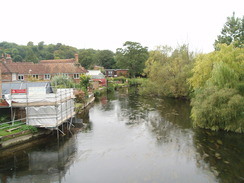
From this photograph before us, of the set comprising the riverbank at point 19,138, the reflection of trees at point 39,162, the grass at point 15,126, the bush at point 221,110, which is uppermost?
the bush at point 221,110

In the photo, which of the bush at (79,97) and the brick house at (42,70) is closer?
the bush at (79,97)

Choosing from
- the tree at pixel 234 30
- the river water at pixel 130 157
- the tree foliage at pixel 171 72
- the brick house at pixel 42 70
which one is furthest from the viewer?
the brick house at pixel 42 70

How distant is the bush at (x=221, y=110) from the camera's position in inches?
826

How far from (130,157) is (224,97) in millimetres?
10861

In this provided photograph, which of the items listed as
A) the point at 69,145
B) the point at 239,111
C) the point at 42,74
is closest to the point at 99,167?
the point at 69,145

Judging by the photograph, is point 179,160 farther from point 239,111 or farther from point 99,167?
point 239,111

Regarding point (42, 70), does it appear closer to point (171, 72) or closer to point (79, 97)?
point (79, 97)

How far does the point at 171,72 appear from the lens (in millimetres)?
45344

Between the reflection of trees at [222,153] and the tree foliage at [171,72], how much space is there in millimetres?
21064

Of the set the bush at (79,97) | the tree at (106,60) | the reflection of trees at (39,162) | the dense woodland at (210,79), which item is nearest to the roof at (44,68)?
the dense woodland at (210,79)

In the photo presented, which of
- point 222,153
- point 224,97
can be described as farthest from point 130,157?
point 224,97

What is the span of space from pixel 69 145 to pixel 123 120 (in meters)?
10.0

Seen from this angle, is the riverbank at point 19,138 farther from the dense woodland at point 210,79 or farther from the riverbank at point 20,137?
the dense woodland at point 210,79

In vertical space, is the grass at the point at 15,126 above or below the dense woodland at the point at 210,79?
below
